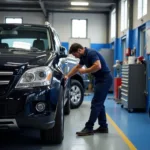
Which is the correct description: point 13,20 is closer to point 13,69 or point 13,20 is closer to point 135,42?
point 135,42

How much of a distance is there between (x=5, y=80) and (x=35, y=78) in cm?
33

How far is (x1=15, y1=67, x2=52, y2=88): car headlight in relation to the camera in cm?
303

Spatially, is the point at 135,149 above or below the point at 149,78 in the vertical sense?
below

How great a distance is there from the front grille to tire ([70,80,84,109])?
4.61 meters

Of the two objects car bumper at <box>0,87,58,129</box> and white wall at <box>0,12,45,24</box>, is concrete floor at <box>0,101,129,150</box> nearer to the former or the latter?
car bumper at <box>0,87,58,129</box>

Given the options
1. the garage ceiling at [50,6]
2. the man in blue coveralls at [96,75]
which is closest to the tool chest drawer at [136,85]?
the man in blue coveralls at [96,75]

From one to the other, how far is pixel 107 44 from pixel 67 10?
301 centimetres

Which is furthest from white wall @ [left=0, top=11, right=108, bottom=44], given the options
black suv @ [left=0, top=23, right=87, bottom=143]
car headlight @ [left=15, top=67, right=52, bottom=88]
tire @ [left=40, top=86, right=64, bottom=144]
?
car headlight @ [left=15, top=67, right=52, bottom=88]

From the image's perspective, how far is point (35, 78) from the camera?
3.10 meters

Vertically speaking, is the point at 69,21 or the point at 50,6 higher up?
the point at 50,6

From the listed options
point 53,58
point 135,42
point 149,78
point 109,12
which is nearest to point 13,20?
point 109,12

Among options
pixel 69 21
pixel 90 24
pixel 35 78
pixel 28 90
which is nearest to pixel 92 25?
pixel 90 24

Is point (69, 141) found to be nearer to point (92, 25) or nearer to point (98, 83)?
point (98, 83)

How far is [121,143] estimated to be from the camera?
13.5ft
